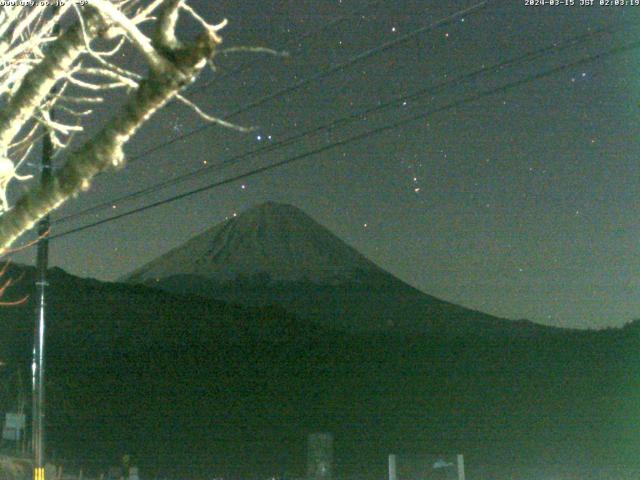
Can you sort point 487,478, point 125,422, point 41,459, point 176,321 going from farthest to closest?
1. point 176,321
2. point 125,422
3. point 487,478
4. point 41,459

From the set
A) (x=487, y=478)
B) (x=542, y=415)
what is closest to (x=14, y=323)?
(x=542, y=415)

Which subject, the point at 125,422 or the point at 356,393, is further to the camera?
the point at 356,393

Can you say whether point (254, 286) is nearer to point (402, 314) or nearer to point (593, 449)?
point (402, 314)

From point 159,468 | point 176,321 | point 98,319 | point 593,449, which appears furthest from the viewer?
point 176,321

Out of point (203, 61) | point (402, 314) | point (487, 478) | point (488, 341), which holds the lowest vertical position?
point (487, 478)

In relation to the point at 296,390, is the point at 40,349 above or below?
below

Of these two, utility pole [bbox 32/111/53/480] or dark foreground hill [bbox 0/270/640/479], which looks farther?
dark foreground hill [bbox 0/270/640/479]

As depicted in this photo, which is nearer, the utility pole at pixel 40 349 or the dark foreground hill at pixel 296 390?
the utility pole at pixel 40 349

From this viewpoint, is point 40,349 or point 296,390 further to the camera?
point 296,390
